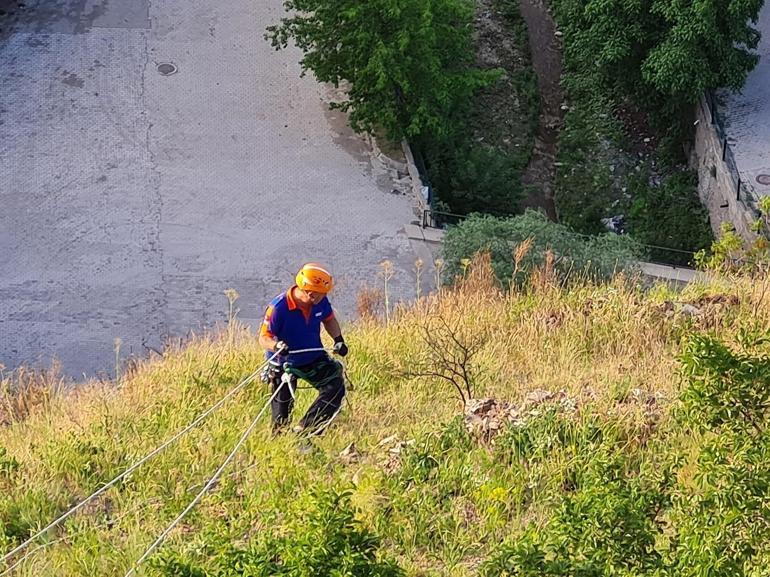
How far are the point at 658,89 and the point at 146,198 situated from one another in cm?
915

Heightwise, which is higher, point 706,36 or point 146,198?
point 706,36

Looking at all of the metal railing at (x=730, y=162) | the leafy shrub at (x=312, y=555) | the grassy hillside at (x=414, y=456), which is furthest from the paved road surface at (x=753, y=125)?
the leafy shrub at (x=312, y=555)

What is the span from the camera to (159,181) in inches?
683

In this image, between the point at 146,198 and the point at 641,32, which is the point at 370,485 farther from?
the point at 641,32

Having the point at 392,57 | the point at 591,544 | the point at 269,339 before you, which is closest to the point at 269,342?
the point at 269,339

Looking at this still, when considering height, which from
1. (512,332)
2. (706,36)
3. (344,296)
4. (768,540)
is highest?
(706,36)

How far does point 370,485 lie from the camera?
7.14 m

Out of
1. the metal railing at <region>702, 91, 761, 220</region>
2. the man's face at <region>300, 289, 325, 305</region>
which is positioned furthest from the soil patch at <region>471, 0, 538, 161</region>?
the man's face at <region>300, 289, 325, 305</region>

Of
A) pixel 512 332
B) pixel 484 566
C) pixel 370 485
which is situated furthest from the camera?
pixel 512 332

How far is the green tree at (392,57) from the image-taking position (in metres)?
17.3

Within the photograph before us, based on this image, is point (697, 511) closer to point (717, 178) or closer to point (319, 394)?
point (319, 394)

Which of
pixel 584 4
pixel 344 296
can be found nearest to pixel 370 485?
pixel 344 296

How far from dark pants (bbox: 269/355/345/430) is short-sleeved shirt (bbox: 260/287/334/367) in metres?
0.14

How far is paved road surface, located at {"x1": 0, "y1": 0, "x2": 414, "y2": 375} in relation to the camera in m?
15.1
